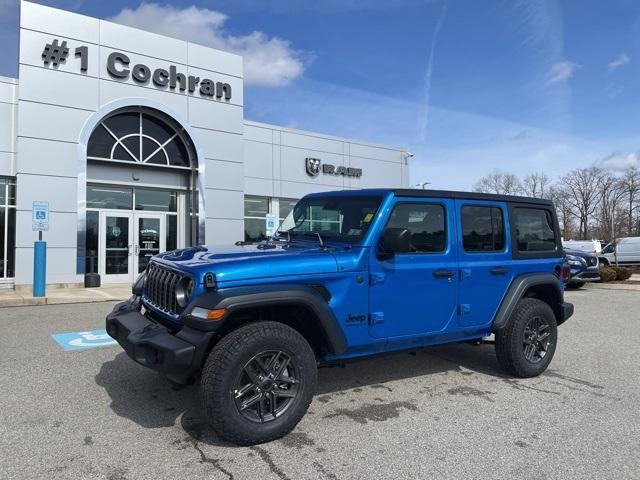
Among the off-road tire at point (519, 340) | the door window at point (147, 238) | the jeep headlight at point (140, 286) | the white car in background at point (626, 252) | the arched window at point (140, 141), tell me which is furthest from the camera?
the white car in background at point (626, 252)

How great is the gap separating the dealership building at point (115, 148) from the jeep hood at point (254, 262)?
30.7ft

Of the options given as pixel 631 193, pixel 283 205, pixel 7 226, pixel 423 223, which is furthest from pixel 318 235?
pixel 631 193

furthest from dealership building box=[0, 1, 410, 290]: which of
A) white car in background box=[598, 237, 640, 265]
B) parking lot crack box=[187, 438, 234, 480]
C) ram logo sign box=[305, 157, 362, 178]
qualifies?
white car in background box=[598, 237, 640, 265]

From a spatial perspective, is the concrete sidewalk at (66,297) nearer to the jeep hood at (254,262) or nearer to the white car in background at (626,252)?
the jeep hood at (254,262)

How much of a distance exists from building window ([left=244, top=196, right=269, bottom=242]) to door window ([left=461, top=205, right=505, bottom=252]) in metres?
14.3

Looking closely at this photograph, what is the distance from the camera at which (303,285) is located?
12.0ft

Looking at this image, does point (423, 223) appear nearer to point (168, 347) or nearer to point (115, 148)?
point (168, 347)

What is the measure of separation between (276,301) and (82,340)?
4.55 m

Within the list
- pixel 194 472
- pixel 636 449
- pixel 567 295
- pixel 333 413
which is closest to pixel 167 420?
pixel 194 472

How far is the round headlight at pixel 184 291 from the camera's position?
358 cm

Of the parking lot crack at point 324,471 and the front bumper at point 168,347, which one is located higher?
the front bumper at point 168,347

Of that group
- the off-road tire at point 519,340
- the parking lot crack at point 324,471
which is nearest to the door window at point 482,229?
the off-road tire at point 519,340

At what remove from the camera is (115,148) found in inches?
587

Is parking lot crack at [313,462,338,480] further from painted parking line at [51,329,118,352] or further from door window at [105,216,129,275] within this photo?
door window at [105,216,129,275]
